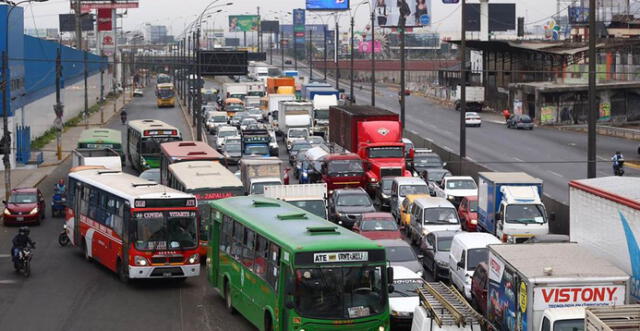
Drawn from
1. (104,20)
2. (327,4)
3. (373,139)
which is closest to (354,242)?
(373,139)

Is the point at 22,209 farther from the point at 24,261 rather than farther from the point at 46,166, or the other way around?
the point at 46,166

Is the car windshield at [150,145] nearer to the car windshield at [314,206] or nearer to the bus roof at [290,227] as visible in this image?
the car windshield at [314,206]

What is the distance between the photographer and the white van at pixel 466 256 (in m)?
24.7

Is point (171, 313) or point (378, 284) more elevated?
point (378, 284)

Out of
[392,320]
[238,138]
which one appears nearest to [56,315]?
[392,320]


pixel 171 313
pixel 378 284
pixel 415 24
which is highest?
pixel 415 24

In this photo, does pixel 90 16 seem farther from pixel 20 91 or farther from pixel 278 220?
pixel 278 220

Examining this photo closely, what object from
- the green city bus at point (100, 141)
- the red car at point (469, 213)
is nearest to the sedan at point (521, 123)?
the green city bus at point (100, 141)

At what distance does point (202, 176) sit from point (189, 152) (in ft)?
25.9

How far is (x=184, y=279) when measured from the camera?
1109 inches

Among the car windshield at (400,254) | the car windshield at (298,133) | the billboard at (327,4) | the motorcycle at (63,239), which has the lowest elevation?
the motorcycle at (63,239)

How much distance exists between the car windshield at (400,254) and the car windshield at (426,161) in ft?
75.1

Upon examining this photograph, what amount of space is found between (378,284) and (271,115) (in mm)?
62432

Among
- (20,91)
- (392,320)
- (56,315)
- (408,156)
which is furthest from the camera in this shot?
(20,91)
